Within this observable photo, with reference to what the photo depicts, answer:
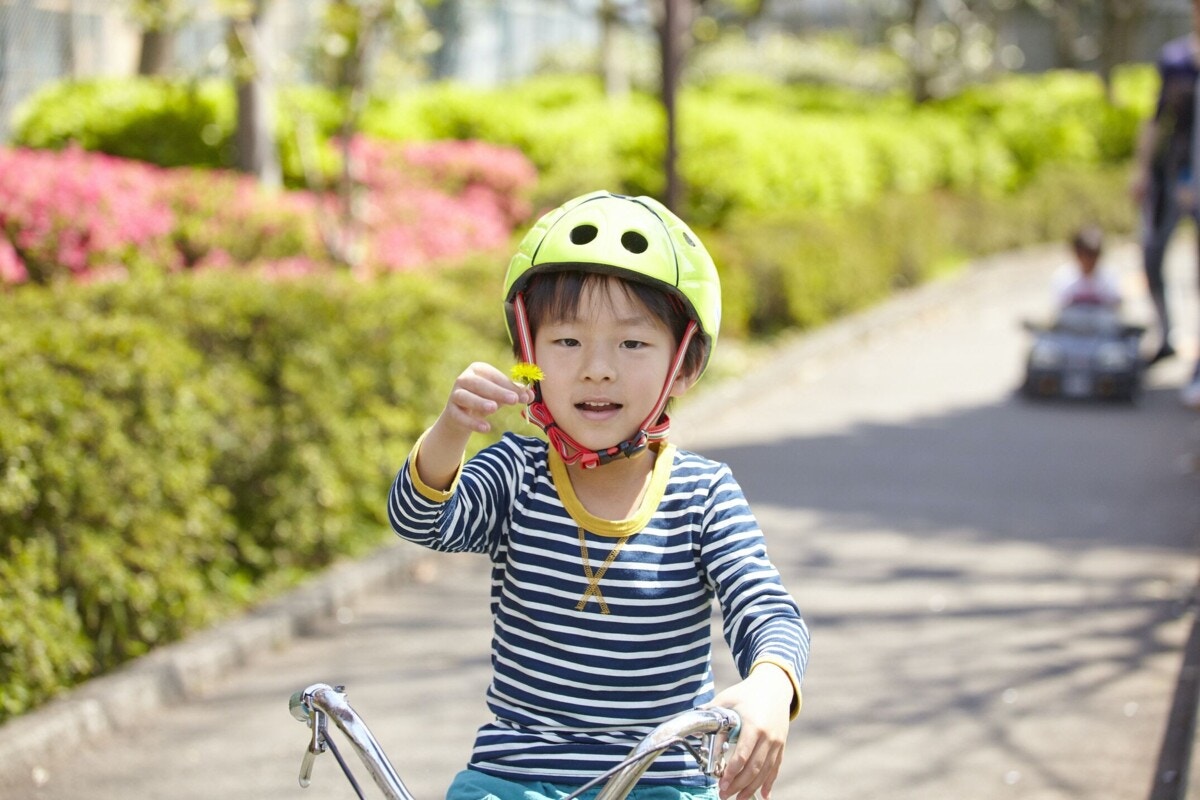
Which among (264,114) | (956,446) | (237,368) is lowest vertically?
(956,446)

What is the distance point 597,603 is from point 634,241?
572 millimetres

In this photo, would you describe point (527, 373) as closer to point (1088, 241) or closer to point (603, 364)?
point (603, 364)

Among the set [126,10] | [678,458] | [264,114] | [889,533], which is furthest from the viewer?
[264,114]

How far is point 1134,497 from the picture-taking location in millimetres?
7750

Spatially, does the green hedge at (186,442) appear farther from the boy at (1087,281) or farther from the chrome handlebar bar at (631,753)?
the boy at (1087,281)

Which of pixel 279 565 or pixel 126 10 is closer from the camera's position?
pixel 279 565

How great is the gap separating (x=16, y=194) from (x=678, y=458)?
808 centimetres

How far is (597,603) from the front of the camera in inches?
96.4

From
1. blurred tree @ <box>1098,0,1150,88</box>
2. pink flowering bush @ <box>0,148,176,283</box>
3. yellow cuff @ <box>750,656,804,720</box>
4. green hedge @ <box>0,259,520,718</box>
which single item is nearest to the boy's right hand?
yellow cuff @ <box>750,656,804,720</box>

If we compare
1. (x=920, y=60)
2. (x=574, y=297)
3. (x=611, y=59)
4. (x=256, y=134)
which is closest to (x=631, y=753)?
(x=574, y=297)

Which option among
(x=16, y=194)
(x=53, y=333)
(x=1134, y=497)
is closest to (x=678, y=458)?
(x=53, y=333)

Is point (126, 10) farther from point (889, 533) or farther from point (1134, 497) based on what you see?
point (1134, 497)

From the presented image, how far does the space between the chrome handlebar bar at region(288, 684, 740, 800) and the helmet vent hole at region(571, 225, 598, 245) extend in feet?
2.65

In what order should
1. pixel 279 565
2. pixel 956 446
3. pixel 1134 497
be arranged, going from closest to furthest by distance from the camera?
1. pixel 279 565
2. pixel 1134 497
3. pixel 956 446
